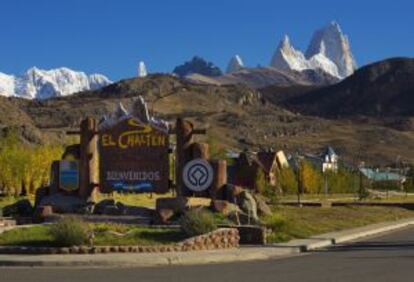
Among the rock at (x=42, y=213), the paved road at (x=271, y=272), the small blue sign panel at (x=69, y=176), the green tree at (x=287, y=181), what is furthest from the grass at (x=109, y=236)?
the green tree at (x=287, y=181)

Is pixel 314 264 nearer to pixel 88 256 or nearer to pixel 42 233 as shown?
pixel 88 256

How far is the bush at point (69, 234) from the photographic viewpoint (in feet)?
79.3

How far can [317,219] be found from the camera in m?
41.0

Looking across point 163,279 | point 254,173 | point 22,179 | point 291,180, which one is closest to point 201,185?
point 163,279

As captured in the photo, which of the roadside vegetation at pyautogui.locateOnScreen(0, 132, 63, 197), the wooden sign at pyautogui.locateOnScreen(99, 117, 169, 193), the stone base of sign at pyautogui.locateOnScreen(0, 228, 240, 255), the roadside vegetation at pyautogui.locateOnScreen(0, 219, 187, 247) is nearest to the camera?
the stone base of sign at pyautogui.locateOnScreen(0, 228, 240, 255)

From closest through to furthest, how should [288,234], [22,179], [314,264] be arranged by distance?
1. [314,264]
2. [288,234]
3. [22,179]

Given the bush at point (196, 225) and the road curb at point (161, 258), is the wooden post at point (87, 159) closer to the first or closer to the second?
the bush at point (196, 225)

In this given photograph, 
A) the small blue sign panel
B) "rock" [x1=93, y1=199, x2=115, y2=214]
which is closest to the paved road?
"rock" [x1=93, y1=199, x2=115, y2=214]

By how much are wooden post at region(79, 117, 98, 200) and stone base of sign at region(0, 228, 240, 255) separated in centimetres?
1050

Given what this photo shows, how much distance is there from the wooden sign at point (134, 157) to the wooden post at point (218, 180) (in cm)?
232

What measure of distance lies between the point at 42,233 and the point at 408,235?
1749cm

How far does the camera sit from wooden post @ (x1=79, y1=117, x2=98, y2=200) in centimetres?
3688

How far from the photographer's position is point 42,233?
26.7m

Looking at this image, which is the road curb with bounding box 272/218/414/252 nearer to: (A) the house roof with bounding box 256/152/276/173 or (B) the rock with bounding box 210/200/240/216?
(B) the rock with bounding box 210/200/240/216
